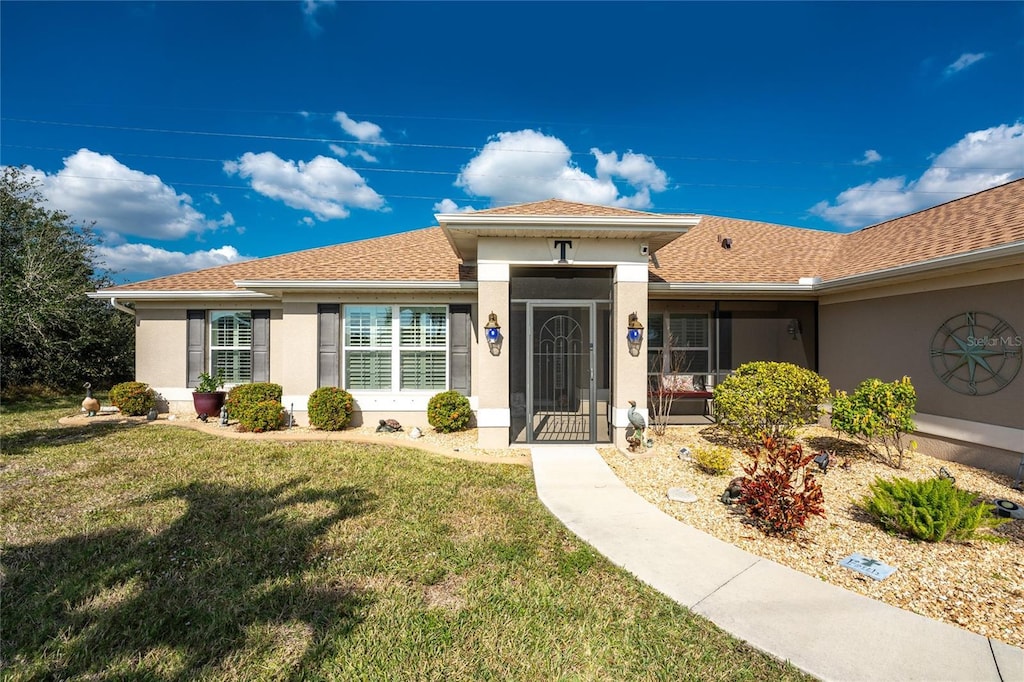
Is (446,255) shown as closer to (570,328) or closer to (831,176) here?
(570,328)

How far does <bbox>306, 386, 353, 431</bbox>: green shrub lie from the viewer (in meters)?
8.70

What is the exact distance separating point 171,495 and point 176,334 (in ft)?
23.1

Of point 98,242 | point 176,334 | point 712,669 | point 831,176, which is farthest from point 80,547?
point 831,176

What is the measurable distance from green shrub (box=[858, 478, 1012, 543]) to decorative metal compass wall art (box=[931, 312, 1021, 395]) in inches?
119

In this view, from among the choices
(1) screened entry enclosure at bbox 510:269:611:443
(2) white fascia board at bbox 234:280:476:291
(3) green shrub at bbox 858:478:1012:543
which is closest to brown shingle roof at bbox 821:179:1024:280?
(3) green shrub at bbox 858:478:1012:543

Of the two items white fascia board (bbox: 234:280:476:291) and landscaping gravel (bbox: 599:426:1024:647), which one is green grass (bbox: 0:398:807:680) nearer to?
landscaping gravel (bbox: 599:426:1024:647)

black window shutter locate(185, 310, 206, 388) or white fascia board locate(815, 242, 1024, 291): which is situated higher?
white fascia board locate(815, 242, 1024, 291)

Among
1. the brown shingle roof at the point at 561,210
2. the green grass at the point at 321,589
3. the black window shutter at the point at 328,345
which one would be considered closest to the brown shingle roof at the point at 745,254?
the brown shingle roof at the point at 561,210

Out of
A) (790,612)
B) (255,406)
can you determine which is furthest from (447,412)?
(790,612)

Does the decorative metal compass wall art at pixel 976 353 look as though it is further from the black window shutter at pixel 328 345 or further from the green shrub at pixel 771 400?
the black window shutter at pixel 328 345

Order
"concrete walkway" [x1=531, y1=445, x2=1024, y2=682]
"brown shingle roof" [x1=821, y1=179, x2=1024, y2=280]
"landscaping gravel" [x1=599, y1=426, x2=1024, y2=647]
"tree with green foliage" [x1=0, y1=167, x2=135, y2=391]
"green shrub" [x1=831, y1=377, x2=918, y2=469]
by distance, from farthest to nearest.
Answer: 1. "tree with green foliage" [x1=0, y1=167, x2=135, y2=391]
2. "brown shingle roof" [x1=821, y1=179, x2=1024, y2=280]
3. "green shrub" [x1=831, y1=377, x2=918, y2=469]
4. "landscaping gravel" [x1=599, y1=426, x2=1024, y2=647]
5. "concrete walkway" [x1=531, y1=445, x2=1024, y2=682]

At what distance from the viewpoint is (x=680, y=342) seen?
10.7 m

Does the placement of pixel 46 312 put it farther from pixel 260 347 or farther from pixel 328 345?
pixel 328 345

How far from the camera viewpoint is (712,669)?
241cm
